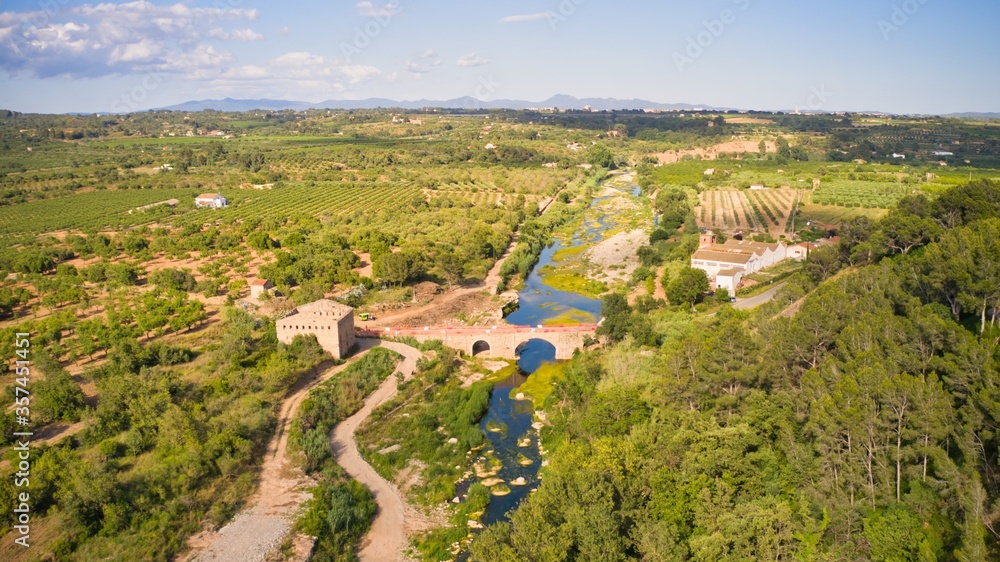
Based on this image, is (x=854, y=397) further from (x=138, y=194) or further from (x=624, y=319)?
(x=138, y=194)

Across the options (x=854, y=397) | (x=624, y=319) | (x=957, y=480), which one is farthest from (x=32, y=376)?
(x=957, y=480)

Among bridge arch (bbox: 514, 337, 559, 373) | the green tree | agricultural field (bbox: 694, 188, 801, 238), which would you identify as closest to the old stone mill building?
bridge arch (bbox: 514, 337, 559, 373)

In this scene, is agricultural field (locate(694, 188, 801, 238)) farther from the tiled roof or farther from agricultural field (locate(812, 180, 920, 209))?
the tiled roof

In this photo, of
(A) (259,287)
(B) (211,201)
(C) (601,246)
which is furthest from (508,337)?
(B) (211,201)

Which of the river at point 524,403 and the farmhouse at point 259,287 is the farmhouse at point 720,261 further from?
the farmhouse at point 259,287

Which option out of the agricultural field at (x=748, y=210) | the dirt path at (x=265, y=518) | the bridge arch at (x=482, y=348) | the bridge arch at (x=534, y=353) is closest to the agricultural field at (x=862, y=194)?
the agricultural field at (x=748, y=210)

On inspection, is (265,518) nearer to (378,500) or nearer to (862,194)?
(378,500)
